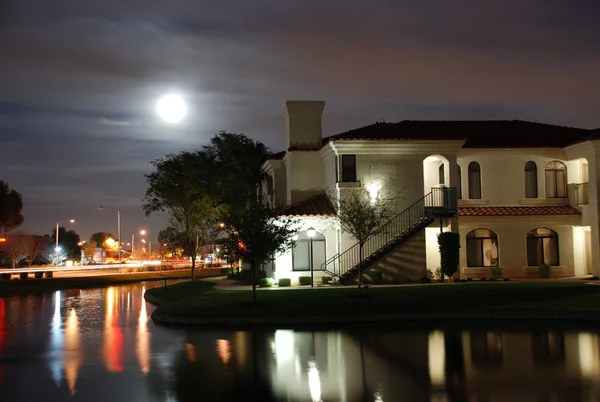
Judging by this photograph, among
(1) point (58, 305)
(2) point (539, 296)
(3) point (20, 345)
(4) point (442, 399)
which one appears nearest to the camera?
(4) point (442, 399)

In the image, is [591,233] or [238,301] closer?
[238,301]

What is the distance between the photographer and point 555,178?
128 feet

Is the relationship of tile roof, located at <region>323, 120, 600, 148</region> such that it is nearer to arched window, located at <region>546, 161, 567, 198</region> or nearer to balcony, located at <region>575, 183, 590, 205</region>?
arched window, located at <region>546, 161, 567, 198</region>

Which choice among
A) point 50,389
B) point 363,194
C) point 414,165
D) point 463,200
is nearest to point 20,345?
point 50,389

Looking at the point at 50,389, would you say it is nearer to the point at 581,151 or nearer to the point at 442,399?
the point at 442,399

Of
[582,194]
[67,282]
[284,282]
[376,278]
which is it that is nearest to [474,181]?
[582,194]

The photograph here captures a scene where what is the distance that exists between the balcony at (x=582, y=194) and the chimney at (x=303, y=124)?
13496mm

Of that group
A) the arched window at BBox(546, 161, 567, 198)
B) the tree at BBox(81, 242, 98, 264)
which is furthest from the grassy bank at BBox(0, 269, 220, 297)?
the tree at BBox(81, 242, 98, 264)

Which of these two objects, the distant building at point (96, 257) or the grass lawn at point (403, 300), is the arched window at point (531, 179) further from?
the distant building at point (96, 257)

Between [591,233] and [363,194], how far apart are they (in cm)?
1141

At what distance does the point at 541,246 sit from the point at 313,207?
11754mm

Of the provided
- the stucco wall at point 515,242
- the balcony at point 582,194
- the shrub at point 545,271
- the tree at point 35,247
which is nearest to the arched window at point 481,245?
the stucco wall at point 515,242

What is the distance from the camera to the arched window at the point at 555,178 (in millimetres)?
38906

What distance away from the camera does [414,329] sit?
830 inches
